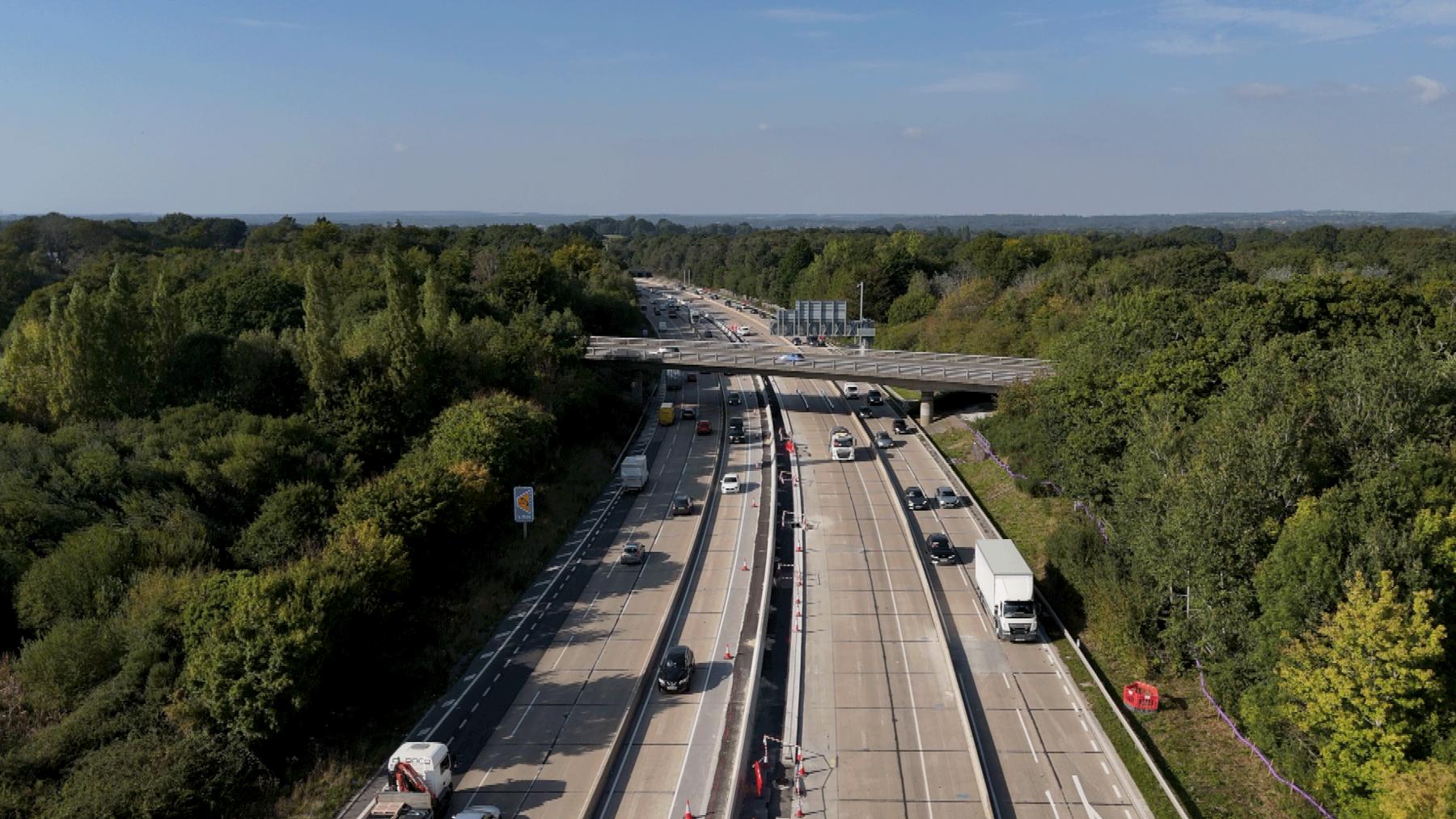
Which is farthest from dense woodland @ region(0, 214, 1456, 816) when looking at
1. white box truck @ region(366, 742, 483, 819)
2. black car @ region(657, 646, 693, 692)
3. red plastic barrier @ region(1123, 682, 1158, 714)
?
black car @ region(657, 646, 693, 692)

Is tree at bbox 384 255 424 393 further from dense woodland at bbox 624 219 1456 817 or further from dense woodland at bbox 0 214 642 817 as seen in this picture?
dense woodland at bbox 624 219 1456 817

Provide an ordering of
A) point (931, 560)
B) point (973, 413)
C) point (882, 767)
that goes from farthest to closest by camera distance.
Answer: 1. point (973, 413)
2. point (931, 560)
3. point (882, 767)

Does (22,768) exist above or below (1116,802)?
above

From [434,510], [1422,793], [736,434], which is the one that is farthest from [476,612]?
[736,434]

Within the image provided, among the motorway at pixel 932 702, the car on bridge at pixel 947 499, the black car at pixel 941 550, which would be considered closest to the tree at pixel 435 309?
the motorway at pixel 932 702

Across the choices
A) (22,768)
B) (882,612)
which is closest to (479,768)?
(22,768)

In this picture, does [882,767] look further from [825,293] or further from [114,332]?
[825,293]

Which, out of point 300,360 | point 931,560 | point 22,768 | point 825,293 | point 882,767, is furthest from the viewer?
point 825,293
